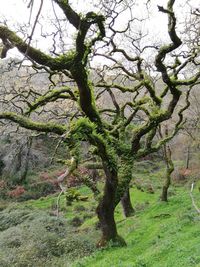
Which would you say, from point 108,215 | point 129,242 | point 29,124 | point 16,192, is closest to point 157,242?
point 129,242

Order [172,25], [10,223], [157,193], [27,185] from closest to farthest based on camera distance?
[172,25] → [10,223] → [157,193] → [27,185]

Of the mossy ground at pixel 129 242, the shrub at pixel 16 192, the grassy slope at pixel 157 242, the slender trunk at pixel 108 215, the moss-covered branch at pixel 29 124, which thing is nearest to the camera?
the grassy slope at pixel 157 242

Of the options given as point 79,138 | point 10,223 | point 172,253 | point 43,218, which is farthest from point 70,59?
point 10,223

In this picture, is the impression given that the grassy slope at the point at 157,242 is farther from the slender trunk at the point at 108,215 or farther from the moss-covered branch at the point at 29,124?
the moss-covered branch at the point at 29,124

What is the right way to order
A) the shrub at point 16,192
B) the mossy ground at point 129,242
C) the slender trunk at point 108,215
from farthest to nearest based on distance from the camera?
the shrub at point 16,192
the slender trunk at point 108,215
the mossy ground at point 129,242

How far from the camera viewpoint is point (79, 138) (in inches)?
509

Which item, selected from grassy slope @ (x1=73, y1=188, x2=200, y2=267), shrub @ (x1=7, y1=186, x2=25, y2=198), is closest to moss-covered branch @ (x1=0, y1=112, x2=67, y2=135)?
grassy slope @ (x1=73, y1=188, x2=200, y2=267)

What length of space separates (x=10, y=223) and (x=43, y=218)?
13.0 feet

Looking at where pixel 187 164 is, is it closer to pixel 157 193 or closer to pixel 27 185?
pixel 157 193

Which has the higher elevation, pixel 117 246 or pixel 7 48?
pixel 7 48

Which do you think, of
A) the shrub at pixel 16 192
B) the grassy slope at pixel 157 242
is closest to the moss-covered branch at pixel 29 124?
the grassy slope at pixel 157 242

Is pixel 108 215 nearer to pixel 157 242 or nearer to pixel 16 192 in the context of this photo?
pixel 157 242

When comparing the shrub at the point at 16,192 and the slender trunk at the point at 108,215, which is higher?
the shrub at the point at 16,192

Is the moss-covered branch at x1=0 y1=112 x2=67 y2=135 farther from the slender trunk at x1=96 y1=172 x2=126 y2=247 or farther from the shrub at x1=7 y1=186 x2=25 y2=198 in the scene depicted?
the shrub at x1=7 y1=186 x2=25 y2=198
